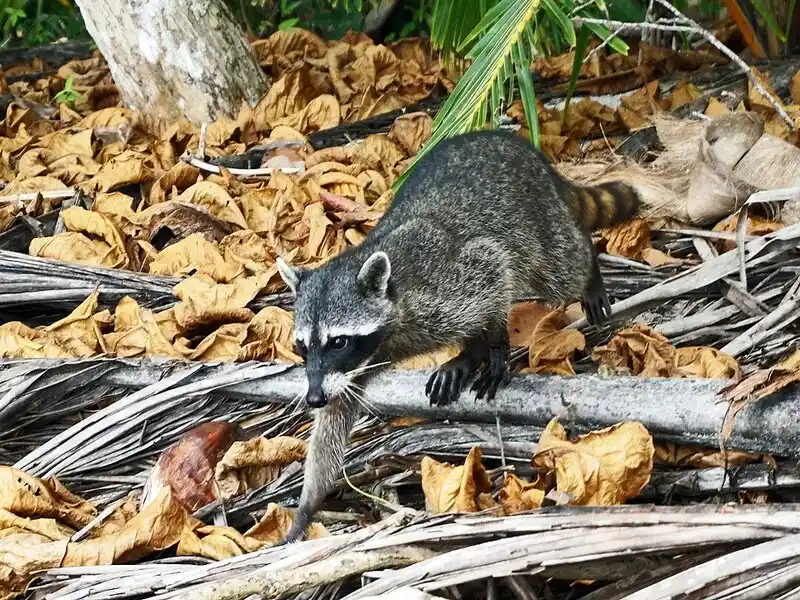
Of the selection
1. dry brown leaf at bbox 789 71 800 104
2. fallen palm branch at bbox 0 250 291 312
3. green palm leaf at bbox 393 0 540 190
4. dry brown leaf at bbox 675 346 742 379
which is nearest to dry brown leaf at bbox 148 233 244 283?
fallen palm branch at bbox 0 250 291 312

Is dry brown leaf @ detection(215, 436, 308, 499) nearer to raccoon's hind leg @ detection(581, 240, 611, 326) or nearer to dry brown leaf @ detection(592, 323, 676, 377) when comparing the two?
dry brown leaf @ detection(592, 323, 676, 377)

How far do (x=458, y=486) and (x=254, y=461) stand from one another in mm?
868

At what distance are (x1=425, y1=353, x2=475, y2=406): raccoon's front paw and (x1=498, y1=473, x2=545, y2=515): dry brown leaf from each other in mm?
600

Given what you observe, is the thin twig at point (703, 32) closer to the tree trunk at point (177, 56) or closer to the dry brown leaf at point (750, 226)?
the dry brown leaf at point (750, 226)

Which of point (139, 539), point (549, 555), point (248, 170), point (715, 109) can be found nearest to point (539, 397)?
point (549, 555)

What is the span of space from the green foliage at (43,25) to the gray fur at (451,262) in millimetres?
6669

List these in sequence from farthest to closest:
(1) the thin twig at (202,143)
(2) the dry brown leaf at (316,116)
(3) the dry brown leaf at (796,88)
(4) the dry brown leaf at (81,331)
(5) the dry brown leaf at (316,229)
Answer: (2) the dry brown leaf at (316,116) < (1) the thin twig at (202,143) < (3) the dry brown leaf at (796,88) < (5) the dry brown leaf at (316,229) < (4) the dry brown leaf at (81,331)

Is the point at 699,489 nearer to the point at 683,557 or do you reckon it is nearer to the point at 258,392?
the point at 683,557

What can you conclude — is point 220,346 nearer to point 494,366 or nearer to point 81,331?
point 81,331

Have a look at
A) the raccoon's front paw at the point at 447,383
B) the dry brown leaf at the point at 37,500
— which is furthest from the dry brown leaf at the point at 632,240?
the dry brown leaf at the point at 37,500

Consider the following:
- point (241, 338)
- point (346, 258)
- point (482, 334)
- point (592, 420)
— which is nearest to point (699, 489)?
point (592, 420)

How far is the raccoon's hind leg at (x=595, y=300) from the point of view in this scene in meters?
3.85

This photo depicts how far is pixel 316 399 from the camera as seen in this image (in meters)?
3.02

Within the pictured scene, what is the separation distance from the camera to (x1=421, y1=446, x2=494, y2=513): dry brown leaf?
8.60 feet
